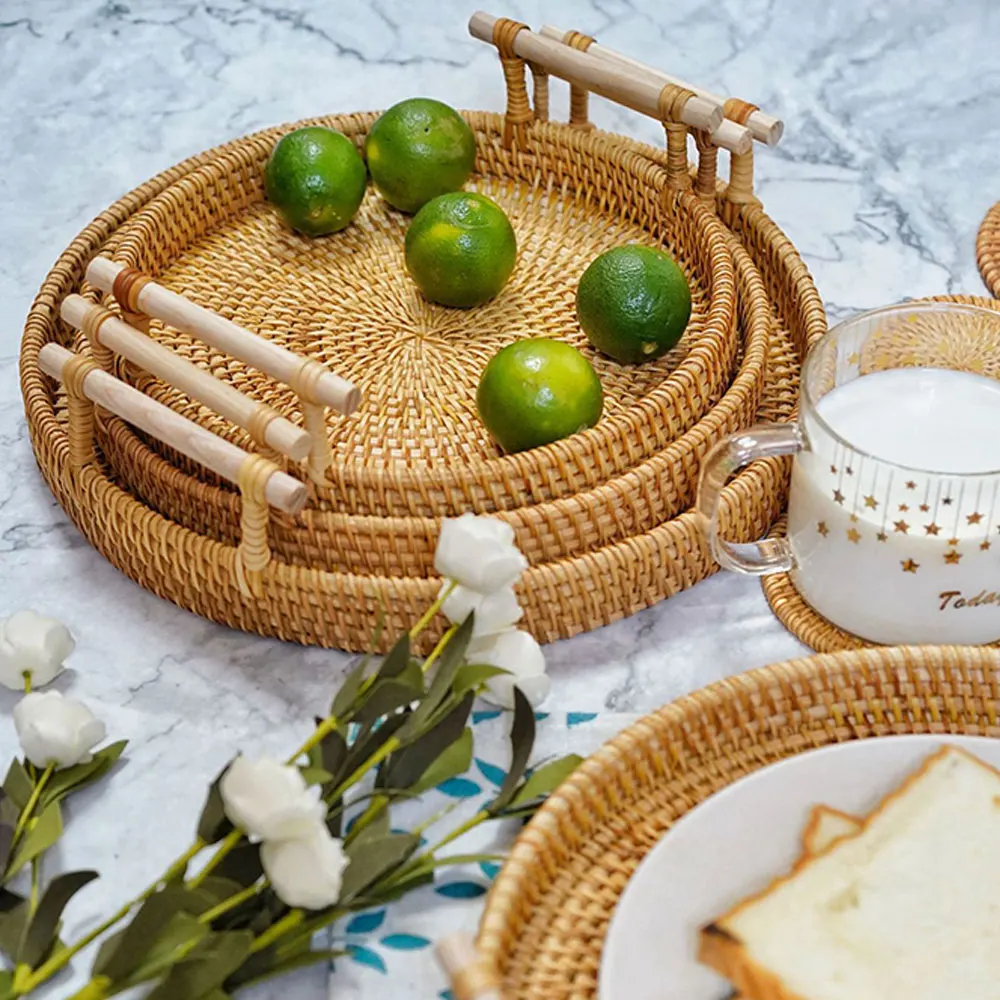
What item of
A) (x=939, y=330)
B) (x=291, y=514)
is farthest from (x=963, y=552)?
(x=291, y=514)

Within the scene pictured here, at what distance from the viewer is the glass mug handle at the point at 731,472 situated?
0.86m

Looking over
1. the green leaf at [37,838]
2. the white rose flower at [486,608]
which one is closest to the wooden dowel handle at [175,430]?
the white rose flower at [486,608]

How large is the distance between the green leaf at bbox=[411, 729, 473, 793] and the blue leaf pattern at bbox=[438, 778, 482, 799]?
1.0 inches

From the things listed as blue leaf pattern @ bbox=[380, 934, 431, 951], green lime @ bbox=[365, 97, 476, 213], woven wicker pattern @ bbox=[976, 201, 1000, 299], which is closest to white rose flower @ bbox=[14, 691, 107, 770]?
blue leaf pattern @ bbox=[380, 934, 431, 951]

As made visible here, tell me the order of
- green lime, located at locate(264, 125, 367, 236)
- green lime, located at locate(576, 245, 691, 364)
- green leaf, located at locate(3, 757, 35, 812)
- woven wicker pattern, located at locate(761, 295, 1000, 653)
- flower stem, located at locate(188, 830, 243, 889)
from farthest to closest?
1. green lime, located at locate(264, 125, 367, 236)
2. green lime, located at locate(576, 245, 691, 364)
3. woven wicker pattern, located at locate(761, 295, 1000, 653)
4. green leaf, located at locate(3, 757, 35, 812)
5. flower stem, located at locate(188, 830, 243, 889)

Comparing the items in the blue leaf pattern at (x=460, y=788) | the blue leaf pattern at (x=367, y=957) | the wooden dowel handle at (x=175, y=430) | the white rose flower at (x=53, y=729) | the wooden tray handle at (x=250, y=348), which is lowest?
the blue leaf pattern at (x=367, y=957)

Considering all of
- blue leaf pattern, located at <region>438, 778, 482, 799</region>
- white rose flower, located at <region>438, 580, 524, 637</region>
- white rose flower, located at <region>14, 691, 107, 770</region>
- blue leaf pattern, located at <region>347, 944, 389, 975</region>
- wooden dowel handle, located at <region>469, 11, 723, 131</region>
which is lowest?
blue leaf pattern, located at <region>347, 944, 389, 975</region>

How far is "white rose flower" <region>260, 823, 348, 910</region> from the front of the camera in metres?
0.66

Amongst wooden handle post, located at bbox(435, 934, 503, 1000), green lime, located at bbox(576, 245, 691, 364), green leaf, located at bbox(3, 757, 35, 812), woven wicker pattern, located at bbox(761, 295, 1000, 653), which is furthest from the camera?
green lime, located at bbox(576, 245, 691, 364)

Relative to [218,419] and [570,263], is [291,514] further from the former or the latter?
[570,263]

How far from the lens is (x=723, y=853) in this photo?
2.39ft

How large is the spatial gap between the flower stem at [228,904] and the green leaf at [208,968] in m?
0.01

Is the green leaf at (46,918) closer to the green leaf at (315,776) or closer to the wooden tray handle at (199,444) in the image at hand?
the green leaf at (315,776)

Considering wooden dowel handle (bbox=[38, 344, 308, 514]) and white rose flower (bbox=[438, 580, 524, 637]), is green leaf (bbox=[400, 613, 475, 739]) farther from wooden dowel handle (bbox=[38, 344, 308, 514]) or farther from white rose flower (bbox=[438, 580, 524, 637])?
wooden dowel handle (bbox=[38, 344, 308, 514])
